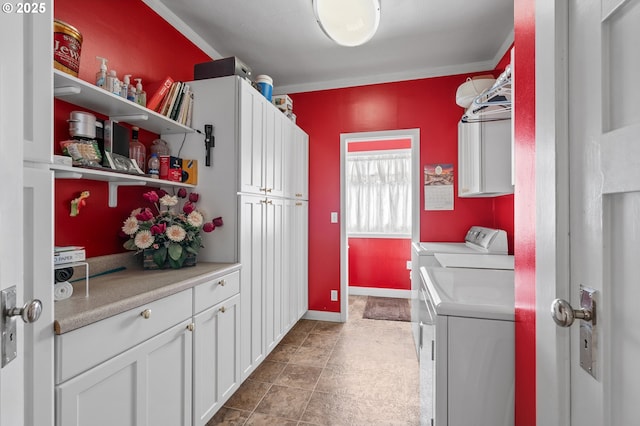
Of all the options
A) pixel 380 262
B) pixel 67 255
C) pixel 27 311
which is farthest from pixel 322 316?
pixel 27 311

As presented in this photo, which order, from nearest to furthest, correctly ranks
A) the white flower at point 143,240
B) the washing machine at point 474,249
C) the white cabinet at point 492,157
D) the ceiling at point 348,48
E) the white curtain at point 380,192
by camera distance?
the white flower at point 143,240, the ceiling at point 348,48, the white cabinet at point 492,157, the washing machine at point 474,249, the white curtain at point 380,192

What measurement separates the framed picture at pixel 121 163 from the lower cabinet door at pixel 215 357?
839 millimetres

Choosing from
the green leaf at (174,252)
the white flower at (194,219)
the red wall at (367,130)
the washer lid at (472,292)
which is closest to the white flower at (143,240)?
the green leaf at (174,252)

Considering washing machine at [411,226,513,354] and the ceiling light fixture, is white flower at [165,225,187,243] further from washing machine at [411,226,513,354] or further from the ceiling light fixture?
washing machine at [411,226,513,354]

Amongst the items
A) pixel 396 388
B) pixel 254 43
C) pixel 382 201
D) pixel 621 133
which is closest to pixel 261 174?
pixel 254 43

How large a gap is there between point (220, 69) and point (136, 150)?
2.51ft

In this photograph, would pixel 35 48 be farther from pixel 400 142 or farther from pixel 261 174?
pixel 400 142

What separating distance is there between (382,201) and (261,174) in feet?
8.76

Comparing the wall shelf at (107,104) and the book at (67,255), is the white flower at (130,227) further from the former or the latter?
the wall shelf at (107,104)

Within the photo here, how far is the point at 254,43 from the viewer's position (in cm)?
258

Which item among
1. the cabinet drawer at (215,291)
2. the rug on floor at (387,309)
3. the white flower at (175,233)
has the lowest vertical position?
the rug on floor at (387,309)

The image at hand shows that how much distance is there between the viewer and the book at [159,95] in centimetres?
171

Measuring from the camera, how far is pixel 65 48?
1.23 metres

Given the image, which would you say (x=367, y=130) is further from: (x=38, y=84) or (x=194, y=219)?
(x=38, y=84)
